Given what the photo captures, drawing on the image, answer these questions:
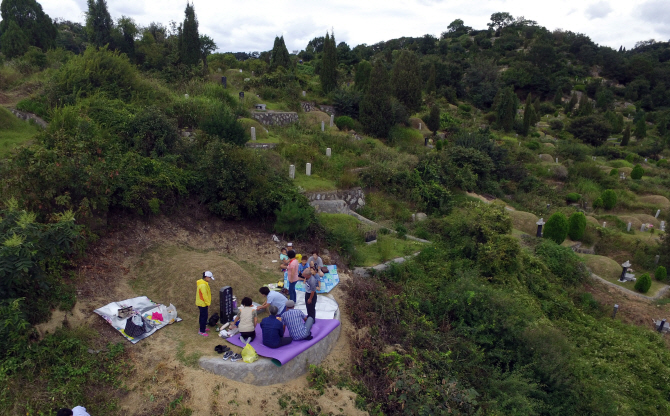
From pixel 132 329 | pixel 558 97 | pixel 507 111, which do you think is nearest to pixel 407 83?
pixel 507 111

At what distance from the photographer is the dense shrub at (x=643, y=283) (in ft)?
46.1

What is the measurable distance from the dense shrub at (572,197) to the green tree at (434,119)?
399 inches

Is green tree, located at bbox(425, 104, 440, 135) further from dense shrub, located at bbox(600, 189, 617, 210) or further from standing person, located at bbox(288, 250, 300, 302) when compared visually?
standing person, located at bbox(288, 250, 300, 302)

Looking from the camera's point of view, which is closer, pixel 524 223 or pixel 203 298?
pixel 203 298

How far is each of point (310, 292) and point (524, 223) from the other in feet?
46.7

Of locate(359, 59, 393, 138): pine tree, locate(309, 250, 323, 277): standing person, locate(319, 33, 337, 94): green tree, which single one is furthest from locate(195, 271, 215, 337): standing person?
locate(319, 33, 337, 94): green tree

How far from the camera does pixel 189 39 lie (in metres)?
22.8

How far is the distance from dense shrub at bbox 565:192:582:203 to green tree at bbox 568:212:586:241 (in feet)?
23.3

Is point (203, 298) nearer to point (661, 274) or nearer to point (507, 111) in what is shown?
point (661, 274)

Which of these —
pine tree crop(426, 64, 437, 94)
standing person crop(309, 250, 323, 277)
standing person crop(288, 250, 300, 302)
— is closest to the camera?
standing person crop(288, 250, 300, 302)

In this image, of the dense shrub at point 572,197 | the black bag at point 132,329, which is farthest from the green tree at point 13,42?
the dense shrub at point 572,197

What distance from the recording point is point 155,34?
2631 cm

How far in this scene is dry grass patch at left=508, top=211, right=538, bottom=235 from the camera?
1797 centimetres

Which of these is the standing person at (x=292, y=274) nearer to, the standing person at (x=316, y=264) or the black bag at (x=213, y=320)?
the standing person at (x=316, y=264)
